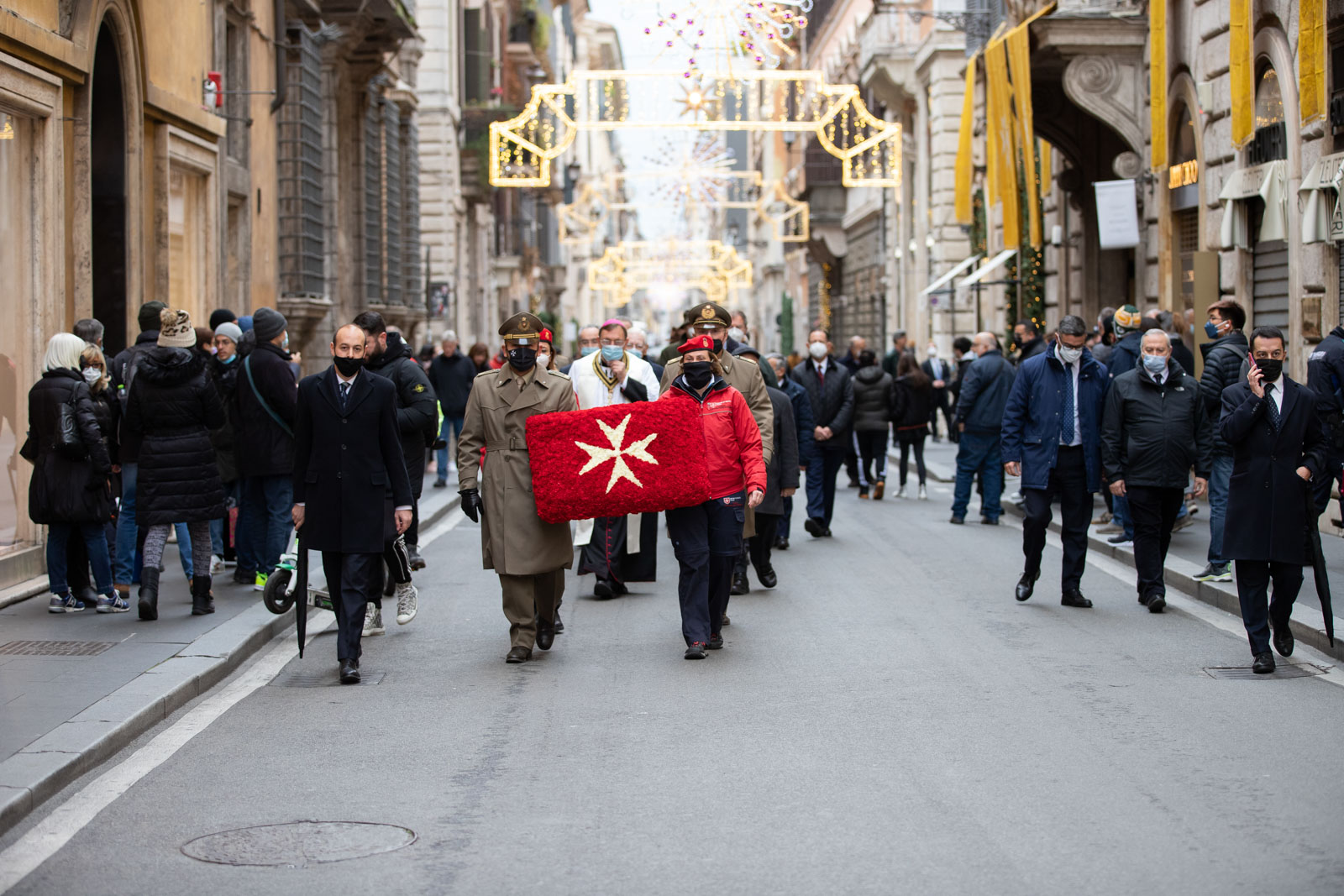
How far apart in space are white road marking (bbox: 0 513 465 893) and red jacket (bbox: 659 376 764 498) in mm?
2603

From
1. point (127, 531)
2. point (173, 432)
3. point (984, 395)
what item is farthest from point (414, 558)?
point (984, 395)

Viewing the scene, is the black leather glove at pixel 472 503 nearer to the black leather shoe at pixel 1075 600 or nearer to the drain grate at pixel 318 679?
the drain grate at pixel 318 679

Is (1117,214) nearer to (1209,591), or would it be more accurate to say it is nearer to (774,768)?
(1209,591)

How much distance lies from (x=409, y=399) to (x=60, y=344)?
236cm

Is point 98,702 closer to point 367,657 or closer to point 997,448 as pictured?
point 367,657

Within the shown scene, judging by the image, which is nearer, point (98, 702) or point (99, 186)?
point (98, 702)

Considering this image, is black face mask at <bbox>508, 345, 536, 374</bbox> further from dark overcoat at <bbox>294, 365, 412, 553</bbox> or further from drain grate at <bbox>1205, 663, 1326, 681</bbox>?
drain grate at <bbox>1205, 663, 1326, 681</bbox>

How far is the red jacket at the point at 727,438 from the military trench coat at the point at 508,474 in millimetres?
801

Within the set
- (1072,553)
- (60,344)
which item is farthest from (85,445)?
(1072,553)

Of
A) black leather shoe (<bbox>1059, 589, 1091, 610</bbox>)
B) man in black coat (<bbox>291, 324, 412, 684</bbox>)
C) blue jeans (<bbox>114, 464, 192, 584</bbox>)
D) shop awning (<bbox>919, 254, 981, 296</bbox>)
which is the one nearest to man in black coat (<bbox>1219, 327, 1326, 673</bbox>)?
black leather shoe (<bbox>1059, 589, 1091, 610</bbox>)

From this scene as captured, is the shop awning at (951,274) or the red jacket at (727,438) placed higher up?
the shop awning at (951,274)

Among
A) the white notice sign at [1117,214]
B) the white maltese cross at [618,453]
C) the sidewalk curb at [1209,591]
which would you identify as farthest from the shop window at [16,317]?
the white notice sign at [1117,214]

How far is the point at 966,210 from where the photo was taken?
92.3ft

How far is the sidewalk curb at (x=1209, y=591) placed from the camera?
9.27m
